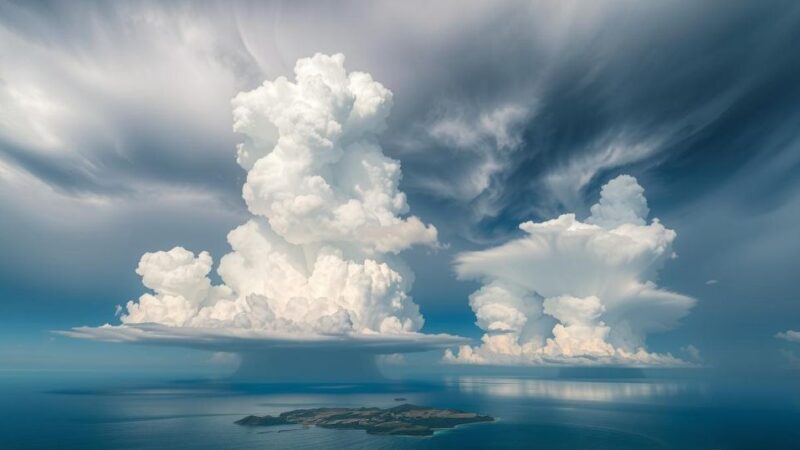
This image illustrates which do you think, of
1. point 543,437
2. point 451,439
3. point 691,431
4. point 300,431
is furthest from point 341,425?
point 691,431

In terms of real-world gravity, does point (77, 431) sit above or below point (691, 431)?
below

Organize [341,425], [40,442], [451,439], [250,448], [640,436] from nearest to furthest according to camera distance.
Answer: [250,448] → [40,442] → [451,439] → [640,436] → [341,425]

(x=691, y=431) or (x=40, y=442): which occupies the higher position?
(x=691, y=431)

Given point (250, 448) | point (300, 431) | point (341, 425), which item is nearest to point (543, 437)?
point (341, 425)

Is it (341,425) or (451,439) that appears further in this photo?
(341,425)

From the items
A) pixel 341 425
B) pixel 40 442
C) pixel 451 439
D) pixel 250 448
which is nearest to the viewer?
pixel 250 448

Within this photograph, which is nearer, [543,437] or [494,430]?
[543,437]

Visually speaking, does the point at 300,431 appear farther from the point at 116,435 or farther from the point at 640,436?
the point at 640,436

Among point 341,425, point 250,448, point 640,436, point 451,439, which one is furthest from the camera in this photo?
point 341,425

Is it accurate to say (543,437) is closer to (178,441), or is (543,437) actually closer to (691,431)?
(691,431)
